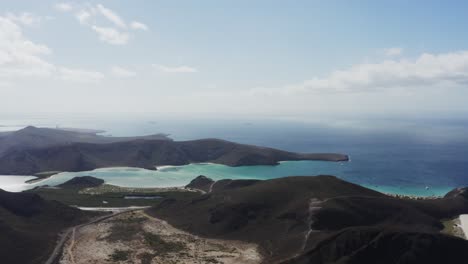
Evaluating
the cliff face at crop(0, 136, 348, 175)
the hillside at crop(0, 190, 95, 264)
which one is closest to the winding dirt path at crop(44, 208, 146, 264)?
the hillside at crop(0, 190, 95, 264)

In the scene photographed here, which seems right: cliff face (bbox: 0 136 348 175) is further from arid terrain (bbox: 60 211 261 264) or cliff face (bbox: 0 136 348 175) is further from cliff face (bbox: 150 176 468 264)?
arid terrain (bbox: 60 211 261 264)

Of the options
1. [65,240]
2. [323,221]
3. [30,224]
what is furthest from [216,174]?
[323,221]

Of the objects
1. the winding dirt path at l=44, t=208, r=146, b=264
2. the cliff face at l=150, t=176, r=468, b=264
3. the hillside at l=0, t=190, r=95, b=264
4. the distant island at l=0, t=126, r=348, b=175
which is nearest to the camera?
the cliff face at l=150, t=176, r=468, b=264

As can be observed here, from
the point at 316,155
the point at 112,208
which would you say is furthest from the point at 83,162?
the point at 316,155

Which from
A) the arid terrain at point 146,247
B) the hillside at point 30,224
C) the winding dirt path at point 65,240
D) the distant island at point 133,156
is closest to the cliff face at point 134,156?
the distant island at point 133,156

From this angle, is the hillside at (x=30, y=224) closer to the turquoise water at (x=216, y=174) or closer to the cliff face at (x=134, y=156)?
the turquoise water at (x=216, y=174)

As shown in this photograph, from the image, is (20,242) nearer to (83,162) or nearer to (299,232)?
(299,232)
